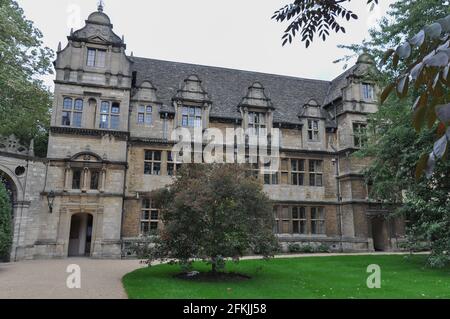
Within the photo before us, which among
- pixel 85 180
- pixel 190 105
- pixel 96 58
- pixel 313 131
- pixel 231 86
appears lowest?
pixel 85 180

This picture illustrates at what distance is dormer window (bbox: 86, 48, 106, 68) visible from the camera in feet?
72.3

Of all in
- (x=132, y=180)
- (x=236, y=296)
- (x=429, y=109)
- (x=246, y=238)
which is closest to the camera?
(x=429, y=109)

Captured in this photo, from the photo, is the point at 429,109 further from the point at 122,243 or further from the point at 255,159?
the point at 255,159

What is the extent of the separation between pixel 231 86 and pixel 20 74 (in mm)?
14189

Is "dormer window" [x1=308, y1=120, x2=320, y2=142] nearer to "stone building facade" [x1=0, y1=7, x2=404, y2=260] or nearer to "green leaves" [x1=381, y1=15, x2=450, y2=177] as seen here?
"stone building facade" [x1=0, y1=7, x2=404, y2=260]

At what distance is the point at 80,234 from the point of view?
74.0 ft

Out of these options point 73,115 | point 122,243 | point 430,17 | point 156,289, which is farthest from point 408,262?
point 73,115

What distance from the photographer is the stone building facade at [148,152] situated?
781 inches

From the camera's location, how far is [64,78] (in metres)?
21.3

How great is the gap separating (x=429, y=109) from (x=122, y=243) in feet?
65.9

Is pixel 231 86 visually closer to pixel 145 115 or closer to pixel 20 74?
pixel 145 115

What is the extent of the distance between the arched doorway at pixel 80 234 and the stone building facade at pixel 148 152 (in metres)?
0.07

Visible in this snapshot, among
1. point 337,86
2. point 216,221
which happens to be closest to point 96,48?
point 216,221

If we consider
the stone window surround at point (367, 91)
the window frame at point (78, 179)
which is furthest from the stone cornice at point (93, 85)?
the stone window surround at point (367, 91)
